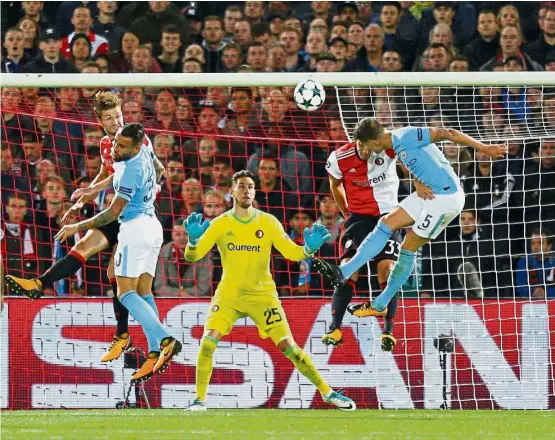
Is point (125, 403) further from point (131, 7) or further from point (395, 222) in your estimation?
point (131, 7)

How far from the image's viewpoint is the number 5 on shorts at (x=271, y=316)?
11656 millimetres

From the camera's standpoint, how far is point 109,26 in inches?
629

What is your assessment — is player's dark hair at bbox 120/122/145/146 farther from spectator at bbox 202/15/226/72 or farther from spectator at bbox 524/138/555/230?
spectator at bbox 202/15/226/72

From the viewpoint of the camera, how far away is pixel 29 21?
1598 cm

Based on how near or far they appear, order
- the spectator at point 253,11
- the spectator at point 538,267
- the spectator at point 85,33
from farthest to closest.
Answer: the spectator at point 253,11 → the spectator at point 85,33 → the spectator at point 538,267

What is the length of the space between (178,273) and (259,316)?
2214mm

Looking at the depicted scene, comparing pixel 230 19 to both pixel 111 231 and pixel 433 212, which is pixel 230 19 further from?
pixel 433 212

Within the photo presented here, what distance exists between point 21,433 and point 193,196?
4.54 m

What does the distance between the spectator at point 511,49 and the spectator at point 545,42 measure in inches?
5.9

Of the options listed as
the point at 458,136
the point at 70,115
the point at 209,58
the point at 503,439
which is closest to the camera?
the point at 503,439

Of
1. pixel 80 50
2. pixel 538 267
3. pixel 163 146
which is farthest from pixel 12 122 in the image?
pixel 538 267

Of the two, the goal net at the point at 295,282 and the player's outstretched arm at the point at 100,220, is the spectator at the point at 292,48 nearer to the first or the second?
the goal net at the point at 295,282

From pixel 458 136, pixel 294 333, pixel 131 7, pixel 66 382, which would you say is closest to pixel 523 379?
pixel 294 333

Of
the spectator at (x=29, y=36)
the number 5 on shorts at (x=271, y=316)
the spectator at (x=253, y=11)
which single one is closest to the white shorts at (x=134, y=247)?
the number 5 on shorts at (x=271, y=316)
